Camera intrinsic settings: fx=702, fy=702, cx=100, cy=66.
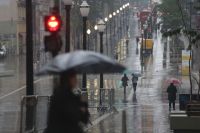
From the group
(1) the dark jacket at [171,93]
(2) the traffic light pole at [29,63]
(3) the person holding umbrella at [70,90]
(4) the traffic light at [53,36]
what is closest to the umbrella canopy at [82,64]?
(3) the person holding umbrella at [70,90]

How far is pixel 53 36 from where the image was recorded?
13898 mm

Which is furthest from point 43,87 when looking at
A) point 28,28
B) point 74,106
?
point 74,106

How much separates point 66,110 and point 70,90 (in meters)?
0.26

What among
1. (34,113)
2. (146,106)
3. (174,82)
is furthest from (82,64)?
(174,82)

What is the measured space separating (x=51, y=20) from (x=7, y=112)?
17011mm

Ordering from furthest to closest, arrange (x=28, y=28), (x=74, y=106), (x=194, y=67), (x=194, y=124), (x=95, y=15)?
(x=95, y=15), (x=194, y=67), (x=28, y=28), (x=194, y=124), (x=74, y=106)

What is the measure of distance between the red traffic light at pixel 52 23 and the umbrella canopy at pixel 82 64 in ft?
19.6

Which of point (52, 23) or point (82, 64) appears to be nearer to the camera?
point (82, 64)

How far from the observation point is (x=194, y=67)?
7106 cm

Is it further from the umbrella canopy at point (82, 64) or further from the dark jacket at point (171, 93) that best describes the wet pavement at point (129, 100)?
the umbrella canopy at point (82, 64)

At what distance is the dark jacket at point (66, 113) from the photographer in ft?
28.1

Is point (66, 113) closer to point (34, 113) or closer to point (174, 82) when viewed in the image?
point (34, 113)

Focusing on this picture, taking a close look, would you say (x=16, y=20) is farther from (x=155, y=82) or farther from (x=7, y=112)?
(x=7, y=112)

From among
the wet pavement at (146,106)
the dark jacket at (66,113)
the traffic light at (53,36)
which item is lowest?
the wet pavement at (146,106)
